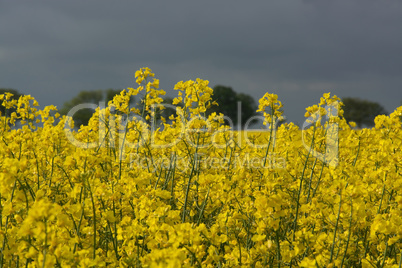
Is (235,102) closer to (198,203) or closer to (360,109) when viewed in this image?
(360,109)

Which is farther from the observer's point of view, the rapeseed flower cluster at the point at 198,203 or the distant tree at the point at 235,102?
the distant tree at the point at 235,102

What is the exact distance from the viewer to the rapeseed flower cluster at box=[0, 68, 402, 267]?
8.38 feet

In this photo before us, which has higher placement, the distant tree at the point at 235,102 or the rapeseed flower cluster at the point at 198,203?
the distant tree at the point at 235,102

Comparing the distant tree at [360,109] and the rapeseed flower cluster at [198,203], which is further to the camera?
the distant tree at [360,109]

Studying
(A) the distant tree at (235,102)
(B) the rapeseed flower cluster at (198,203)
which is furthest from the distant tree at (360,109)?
(B) the rapeseed flower cluster at (198,203)

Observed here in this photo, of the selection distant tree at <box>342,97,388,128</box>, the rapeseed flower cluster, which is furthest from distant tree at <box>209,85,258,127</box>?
the rapeseed flower cluster

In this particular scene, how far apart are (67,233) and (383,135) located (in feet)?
12.1

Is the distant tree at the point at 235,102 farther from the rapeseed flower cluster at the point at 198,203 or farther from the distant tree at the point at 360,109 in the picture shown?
the rapeseed flower cluster at the point at 198,203

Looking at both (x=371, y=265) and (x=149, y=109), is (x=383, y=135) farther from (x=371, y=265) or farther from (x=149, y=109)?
(x=149, y=109)

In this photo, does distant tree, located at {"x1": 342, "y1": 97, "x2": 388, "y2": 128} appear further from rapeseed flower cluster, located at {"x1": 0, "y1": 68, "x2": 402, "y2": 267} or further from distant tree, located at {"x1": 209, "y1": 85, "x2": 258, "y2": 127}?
rapeseed flower cluster, located at {"x1": 0, "y1": 68, "x2": 402, "y2": 267}

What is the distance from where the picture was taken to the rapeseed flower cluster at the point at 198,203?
255cm

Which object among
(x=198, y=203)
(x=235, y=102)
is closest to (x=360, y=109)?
(x=235, y=102)

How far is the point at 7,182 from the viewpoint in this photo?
2475 mm

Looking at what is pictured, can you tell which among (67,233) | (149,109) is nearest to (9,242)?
(67,233)
